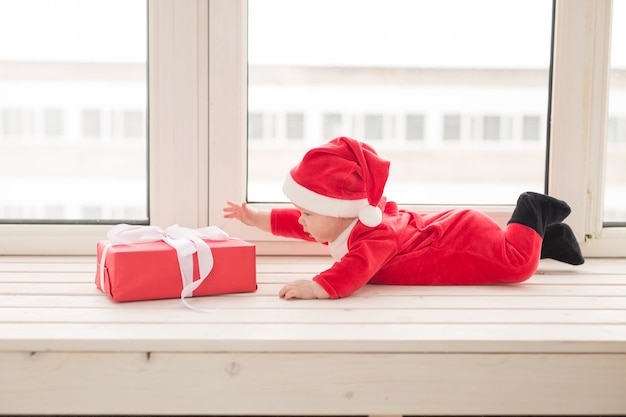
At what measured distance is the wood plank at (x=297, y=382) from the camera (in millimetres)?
968

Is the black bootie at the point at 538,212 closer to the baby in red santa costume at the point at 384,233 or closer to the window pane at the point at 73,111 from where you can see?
the baby in red santa costume at the point at 384,233

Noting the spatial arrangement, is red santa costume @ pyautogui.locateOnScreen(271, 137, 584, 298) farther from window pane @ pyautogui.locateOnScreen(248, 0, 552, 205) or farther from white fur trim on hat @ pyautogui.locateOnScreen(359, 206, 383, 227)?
window pane @ pyautogui.locateOnScreen(248, 0, 552, 205)

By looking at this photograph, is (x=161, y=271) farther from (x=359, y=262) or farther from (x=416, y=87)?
(x=416, y=87)

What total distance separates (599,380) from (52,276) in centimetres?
111

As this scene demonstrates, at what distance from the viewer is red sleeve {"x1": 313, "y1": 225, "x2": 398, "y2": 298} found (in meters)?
1.22

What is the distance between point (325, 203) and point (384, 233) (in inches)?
5.5

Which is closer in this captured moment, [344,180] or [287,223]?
[344,180]

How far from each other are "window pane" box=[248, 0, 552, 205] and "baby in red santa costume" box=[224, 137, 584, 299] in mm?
281

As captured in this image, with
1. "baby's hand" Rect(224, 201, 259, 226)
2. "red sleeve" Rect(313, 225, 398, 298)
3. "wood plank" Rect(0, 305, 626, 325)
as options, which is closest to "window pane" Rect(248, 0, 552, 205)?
"baby's hand" Rect(224, 201, 259, 226)

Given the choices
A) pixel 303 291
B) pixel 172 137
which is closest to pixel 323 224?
pixel 303 291

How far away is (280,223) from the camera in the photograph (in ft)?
4.90

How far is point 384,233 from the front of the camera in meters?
1.31

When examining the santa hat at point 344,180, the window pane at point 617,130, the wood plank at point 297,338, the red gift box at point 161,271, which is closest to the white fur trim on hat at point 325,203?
the santa hat at point 344,180

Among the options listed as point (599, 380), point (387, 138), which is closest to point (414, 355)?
point (599, 380)
